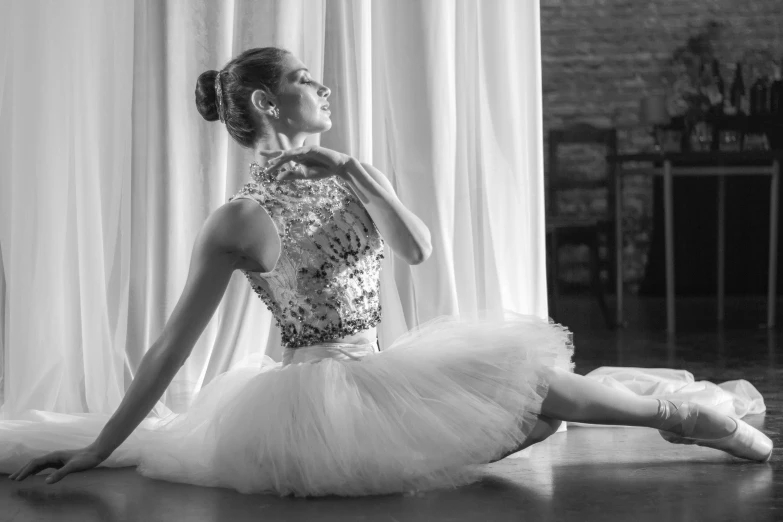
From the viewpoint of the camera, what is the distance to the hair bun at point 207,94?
1.98 meters

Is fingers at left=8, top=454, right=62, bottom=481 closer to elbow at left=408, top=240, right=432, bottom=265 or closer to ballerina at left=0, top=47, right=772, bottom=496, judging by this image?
ballerina at left=0, top=47, right=772, bottom=496

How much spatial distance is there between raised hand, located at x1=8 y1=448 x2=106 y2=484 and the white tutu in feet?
0.50

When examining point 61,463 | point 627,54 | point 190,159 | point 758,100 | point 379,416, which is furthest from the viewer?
point 627,54

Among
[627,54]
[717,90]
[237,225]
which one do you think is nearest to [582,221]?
[717,90]

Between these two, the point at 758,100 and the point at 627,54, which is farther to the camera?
the point at 627,54

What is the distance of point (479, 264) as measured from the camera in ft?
9.02

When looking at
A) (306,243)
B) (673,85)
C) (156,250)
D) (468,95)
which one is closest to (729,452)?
(306,243)

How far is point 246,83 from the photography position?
6.34 feet

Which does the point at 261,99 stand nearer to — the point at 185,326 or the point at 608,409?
the point at 185,326

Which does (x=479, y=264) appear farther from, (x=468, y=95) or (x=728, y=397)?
(x=728, y=397)

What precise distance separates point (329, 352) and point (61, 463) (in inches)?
20.8

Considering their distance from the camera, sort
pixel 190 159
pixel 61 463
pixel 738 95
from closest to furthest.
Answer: pixel 61 463, pixel 190 159, pixel 738 95

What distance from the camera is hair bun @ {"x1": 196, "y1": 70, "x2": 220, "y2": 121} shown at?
1.98 meters

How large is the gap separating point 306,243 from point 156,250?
0.75m
